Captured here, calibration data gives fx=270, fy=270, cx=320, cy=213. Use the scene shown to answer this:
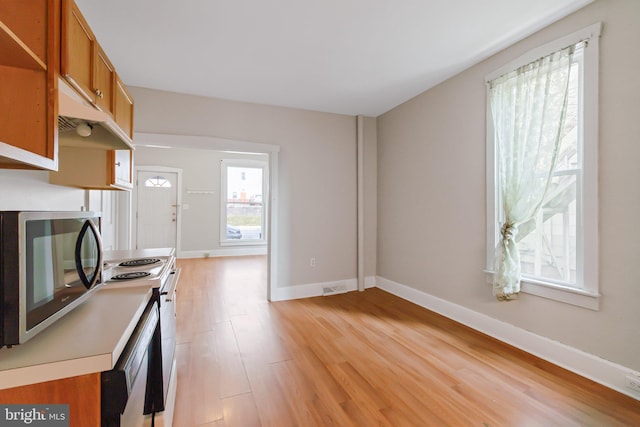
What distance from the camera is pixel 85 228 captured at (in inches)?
44.4

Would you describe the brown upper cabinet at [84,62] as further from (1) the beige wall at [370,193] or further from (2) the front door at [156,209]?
(2) the front door at [156,209]

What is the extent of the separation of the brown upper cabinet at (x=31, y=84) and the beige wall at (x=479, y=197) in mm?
3096

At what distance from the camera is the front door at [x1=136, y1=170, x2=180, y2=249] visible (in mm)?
6090

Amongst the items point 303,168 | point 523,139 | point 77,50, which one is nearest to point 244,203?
point 303,168

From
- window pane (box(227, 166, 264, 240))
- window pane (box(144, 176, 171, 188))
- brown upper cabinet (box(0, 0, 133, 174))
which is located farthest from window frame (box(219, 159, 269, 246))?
brown upper cabinet (box(0, 0, 133, 174))

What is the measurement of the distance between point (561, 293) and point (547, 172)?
3.08 ft

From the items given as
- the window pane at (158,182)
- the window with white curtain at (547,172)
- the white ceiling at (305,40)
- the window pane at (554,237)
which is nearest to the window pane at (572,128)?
the window with white curtain at (547,172)

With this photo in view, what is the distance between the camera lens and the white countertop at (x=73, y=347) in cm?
68

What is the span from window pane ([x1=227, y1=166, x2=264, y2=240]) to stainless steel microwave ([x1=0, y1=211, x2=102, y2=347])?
578cm

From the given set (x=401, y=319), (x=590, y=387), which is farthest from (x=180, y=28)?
(x=590, y=387)

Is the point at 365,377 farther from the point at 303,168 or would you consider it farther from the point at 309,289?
the point at 303,168

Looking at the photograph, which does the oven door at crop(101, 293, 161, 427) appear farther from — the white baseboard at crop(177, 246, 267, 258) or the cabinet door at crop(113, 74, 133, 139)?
the white baseboard at crop(177, 246, 267, 258)

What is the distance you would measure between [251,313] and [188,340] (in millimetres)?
797

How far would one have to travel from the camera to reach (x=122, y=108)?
2.29 m
